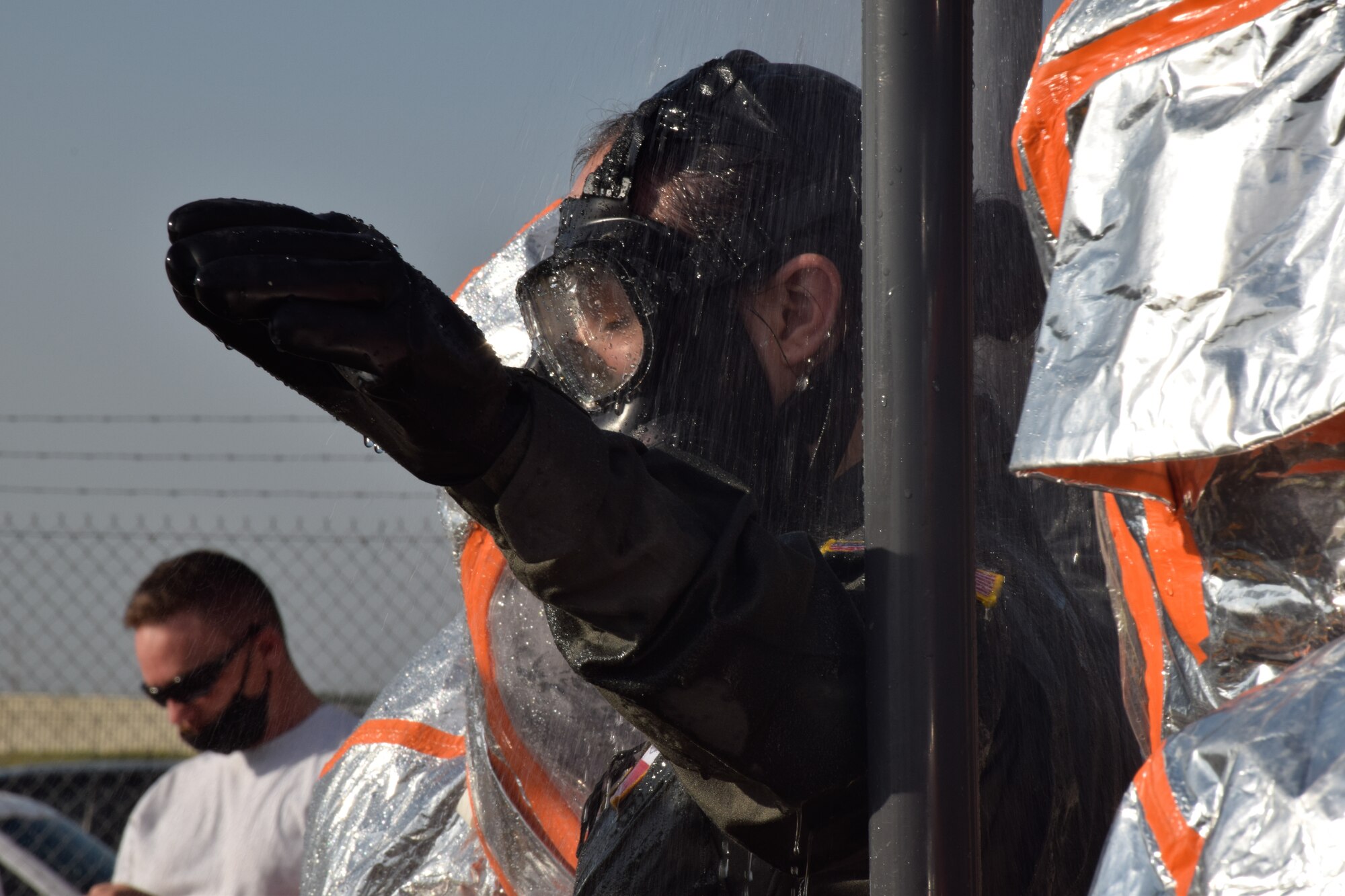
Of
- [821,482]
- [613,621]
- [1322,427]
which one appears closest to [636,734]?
[821,482]

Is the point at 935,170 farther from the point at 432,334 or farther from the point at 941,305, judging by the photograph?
the point at 432,334

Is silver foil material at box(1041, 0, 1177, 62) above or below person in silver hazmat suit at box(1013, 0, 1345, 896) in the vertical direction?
above

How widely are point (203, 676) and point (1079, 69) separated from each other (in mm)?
3015

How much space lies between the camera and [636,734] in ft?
7.25

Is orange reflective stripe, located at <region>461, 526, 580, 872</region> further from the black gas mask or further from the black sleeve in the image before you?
the black sleeve

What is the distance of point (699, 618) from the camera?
1.27m

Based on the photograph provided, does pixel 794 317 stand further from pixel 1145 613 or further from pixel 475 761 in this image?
pixel 475 761

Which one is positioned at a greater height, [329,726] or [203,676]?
[203,676]

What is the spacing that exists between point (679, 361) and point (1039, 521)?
2.29 ft

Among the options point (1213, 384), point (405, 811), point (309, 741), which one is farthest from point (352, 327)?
point (309, 741)

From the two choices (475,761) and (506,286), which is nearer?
(475,761)

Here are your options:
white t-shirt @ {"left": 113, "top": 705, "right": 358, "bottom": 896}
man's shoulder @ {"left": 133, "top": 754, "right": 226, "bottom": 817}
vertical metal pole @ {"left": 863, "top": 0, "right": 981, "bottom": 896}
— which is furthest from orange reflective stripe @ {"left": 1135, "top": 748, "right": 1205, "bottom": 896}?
man's shoulder @ {"left": 133, "top": 754, "right": 226, "bottom": 817}

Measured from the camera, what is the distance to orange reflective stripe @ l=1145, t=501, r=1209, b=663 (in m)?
1.17

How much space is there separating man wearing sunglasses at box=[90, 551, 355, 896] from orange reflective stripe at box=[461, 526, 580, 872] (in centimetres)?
127
